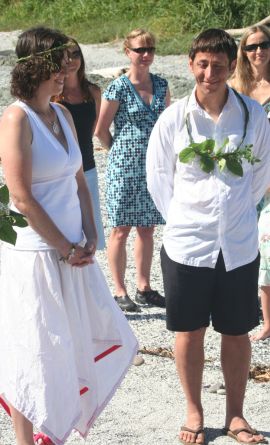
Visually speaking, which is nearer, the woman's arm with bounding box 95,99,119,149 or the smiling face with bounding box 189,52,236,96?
the smiling face with bounding box 189,52,236,96

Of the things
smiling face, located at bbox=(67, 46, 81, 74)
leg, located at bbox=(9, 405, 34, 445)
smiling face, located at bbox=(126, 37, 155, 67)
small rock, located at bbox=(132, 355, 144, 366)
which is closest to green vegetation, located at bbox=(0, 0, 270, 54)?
smiling face, located at bbox=(126, 37, 155, 67)

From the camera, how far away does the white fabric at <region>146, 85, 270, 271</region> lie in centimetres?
455

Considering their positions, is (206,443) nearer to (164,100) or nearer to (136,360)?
(136,360)

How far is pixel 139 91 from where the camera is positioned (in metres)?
6.90

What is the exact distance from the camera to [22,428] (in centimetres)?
437

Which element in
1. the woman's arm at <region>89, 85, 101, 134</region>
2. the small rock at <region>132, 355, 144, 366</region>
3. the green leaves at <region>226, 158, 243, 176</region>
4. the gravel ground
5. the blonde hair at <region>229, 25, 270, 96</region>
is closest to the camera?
the green leaves at <region>226, 158, 243, 176</region>

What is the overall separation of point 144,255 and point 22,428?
8.80 feet

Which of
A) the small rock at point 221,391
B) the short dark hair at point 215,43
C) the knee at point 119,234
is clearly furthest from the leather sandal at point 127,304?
the short dark hair at point 215,43

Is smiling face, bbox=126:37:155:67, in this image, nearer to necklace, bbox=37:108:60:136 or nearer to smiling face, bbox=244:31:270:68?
smiling face, bbox=244:31:270:68

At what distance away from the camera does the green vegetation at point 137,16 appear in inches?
835

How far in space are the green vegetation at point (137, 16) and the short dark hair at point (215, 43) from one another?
1533cm

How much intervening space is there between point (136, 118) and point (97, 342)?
2592 millimetres

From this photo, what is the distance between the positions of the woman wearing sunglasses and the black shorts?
1.44m

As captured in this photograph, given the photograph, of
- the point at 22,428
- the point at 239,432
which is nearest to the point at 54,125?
the point at 22,428
